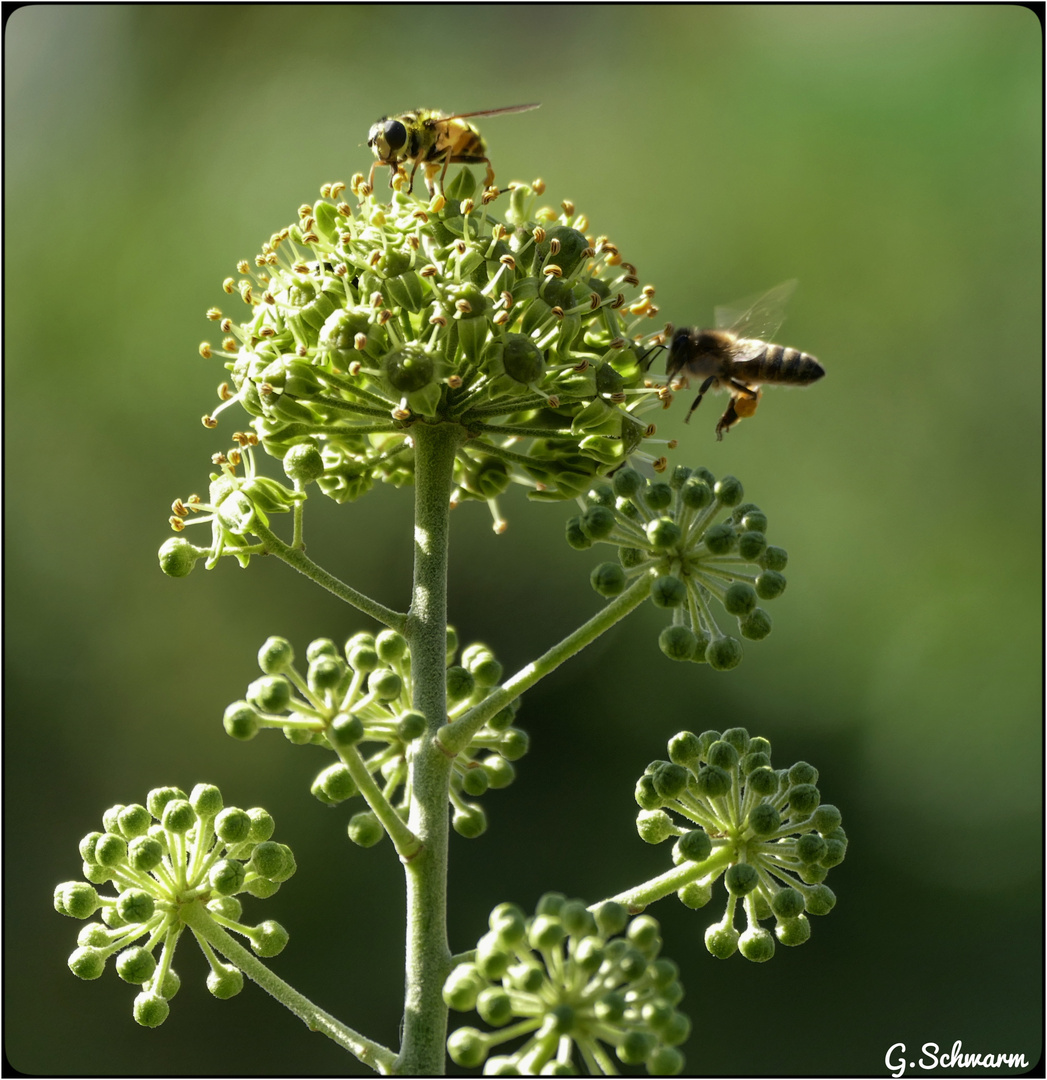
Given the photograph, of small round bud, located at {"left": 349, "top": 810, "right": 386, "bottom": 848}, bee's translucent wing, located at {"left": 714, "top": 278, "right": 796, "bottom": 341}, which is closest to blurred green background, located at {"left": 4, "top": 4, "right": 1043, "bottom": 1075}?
bee's translucent wing, located at {"left": 714, "top": 278, "right": 796, "bottom": 341}

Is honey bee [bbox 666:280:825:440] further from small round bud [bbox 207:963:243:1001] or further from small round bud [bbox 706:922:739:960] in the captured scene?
small round bud [bbox 207:963:243:1001]

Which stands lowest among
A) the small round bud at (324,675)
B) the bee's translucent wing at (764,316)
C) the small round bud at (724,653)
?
the small round bud at (324,675)

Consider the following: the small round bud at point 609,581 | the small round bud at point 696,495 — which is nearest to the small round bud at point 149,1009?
the small round bud at point 609,581

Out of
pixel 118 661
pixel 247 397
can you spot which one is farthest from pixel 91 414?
pixel 247 397

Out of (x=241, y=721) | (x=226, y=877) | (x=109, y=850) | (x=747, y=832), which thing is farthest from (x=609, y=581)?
(x=109, y=850)

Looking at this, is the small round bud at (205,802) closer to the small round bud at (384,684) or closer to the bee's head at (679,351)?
the small round bud at (384,684)

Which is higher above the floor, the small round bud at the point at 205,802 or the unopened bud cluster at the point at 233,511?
the unopened bud cluster at the point at 233,511
